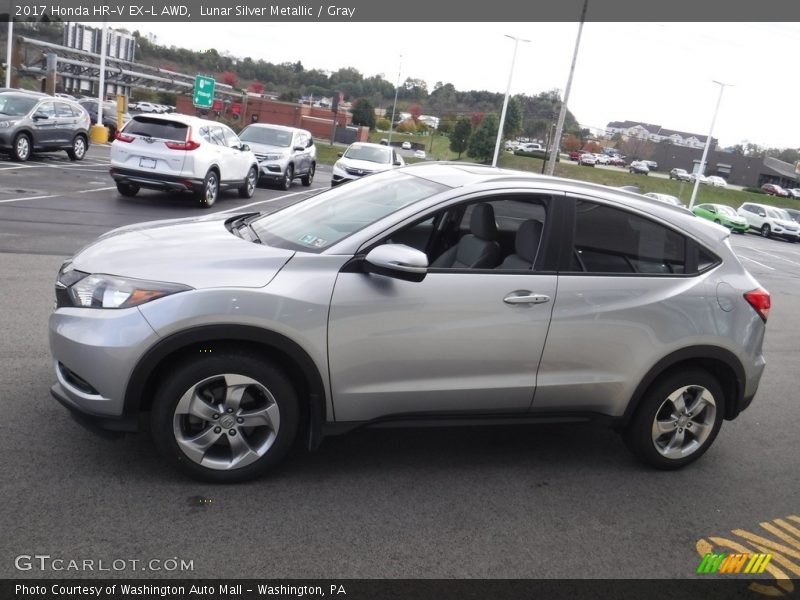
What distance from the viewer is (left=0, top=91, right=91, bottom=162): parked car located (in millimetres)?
17516

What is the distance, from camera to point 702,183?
3115 inches

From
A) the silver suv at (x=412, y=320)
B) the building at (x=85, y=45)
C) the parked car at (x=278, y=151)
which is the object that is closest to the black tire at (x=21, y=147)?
the parked car at (x=278, y=151)

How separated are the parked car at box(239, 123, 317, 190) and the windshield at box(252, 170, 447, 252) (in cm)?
1588

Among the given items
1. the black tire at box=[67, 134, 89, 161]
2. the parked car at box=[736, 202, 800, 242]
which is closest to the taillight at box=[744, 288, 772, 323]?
the black tire at box=[67, 134, 89, 161]

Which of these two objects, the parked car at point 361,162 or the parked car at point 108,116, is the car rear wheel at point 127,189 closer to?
the parked car at point 361,162

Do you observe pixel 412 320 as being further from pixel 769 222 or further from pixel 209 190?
pixel 769 222

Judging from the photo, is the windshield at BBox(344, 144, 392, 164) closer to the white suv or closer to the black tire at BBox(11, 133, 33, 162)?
the white suv

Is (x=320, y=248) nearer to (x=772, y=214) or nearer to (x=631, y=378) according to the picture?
(x=631, y=378)

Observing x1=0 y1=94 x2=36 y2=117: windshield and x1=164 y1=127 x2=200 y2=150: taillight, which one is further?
x1=0 y1=94 x2=36 y2=117: windshield

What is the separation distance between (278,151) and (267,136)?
0.89 m

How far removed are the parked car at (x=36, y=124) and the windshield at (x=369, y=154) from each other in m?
7.80

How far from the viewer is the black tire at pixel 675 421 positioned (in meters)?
4.43

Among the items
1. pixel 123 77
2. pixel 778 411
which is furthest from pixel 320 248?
pixel 123 77

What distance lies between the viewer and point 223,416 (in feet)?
11.9
